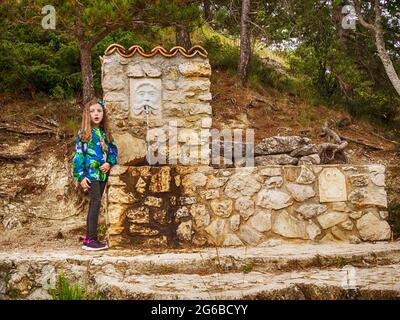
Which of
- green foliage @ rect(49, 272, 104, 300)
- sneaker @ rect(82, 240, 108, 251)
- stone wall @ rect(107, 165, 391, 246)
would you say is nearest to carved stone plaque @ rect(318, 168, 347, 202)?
stone wall @ rect(107, 165, 391, 246)

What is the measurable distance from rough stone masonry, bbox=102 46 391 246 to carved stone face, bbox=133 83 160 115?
0.4 inches

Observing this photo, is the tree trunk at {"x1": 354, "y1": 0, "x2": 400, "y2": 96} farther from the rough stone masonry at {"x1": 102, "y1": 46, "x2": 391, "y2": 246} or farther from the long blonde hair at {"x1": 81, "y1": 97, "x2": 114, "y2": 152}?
the long blonde hair at {"x1": 81, "y1": 97, "x2": 114, "y2": 152}

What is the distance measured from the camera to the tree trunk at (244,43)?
1080 centimetres

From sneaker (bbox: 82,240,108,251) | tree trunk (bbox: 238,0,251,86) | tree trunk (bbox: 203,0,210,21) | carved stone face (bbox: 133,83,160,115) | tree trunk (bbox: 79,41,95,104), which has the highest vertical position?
tree trunk (bbox: 203,0,210,21)

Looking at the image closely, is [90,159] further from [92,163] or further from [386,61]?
[386,61]

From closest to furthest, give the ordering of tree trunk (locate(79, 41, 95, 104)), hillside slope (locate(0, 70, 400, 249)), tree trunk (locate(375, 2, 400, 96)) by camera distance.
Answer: hillside slope (locate(0, 70, 400, 249))
tree trunk (locate(375, 2, 400, 96))
tree trunk (locate(79, 41, 95, 104))

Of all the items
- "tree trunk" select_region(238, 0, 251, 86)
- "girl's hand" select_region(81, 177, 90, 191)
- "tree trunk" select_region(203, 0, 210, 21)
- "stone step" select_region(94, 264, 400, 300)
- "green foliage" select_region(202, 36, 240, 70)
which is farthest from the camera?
"tree trunk" select_region(203, 0, 210, 21)

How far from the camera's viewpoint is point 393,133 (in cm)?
945

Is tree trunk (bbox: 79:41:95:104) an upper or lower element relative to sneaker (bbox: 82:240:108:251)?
upper

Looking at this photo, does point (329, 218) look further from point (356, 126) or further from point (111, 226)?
point (356, 126)

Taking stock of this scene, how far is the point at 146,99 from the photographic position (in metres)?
5.73

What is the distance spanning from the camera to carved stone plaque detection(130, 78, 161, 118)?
570cm

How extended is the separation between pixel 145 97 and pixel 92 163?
964mm

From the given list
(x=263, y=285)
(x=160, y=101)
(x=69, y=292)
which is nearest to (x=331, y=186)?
(x=263, y=285)
